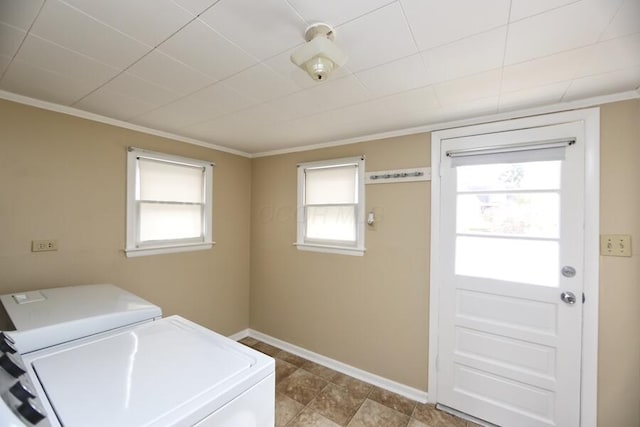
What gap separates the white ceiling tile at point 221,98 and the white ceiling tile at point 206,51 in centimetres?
18

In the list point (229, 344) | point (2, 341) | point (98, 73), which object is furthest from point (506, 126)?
point (2, 341)

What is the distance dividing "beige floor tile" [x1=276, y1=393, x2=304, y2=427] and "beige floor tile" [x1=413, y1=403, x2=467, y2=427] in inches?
36.8

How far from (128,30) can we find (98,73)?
1.81 feet

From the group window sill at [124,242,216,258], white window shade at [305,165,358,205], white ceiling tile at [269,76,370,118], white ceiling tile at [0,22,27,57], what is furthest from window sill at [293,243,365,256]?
white ceiling tile at [0,22,27,57]

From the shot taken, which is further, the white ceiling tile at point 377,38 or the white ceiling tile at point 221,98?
the white ceiling tile at point 221,98

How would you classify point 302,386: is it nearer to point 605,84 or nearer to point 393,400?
point 393,400

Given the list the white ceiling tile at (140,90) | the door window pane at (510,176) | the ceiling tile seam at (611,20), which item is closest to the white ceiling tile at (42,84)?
the white ceiling tile at (140,90)

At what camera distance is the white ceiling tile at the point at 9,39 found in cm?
113

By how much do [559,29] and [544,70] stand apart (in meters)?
0.37

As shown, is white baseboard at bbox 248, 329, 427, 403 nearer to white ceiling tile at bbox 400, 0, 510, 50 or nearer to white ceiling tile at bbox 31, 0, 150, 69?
white ceiling tile at bbox 400, 0, 510, 50

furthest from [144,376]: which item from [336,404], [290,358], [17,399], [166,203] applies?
[290,358]

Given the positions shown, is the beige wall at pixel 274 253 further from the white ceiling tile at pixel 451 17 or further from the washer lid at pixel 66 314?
the white ceiling tile at pixel 451 17

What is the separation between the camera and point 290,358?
2.88 metres

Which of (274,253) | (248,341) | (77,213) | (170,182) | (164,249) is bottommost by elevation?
(248,341)
